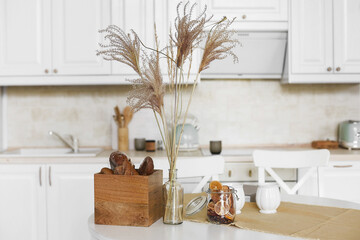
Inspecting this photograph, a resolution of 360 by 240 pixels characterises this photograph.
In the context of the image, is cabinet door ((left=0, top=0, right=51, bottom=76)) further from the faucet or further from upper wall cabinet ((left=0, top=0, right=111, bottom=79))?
the faucet

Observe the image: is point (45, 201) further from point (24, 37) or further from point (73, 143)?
point (24, 37)

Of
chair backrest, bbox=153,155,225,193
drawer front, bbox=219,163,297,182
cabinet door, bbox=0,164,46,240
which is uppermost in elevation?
chair backrest, bbox=153,155,225,193

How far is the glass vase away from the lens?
4.87 ft

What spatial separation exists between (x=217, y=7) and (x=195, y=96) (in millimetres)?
755

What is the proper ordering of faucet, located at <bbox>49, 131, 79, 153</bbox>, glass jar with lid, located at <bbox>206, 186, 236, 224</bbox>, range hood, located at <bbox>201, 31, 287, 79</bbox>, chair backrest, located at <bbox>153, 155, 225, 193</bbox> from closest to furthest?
glass jar with lid, located at <bbox>206, 186, 236, 224</bbox> → chair backrest, located at <bbox>153, 155, 225, 193</bbox> → range hood, located at <bbox>201, 31, 287, 79</bbox> → faucet, located at <bbox>49, 131, 79, 153</bbox>

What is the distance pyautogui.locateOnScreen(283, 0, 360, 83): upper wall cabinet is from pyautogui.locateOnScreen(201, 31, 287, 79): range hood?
0.15 metres

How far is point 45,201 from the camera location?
306cm

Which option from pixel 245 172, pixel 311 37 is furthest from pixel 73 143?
pixel 311 37

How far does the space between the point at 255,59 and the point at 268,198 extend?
1.99 m

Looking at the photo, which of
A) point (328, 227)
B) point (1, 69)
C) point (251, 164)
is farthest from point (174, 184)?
point (1, 69)

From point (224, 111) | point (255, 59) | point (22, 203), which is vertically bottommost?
point (22, 203)

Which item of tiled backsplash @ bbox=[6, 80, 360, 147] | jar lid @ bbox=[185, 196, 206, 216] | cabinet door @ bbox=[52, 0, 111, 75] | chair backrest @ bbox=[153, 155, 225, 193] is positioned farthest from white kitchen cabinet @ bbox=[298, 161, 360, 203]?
cabinet door @ bbox=[52, 0, 111, 75]

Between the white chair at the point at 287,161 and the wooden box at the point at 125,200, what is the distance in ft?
3.29

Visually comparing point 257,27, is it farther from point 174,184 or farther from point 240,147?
point 174,184
